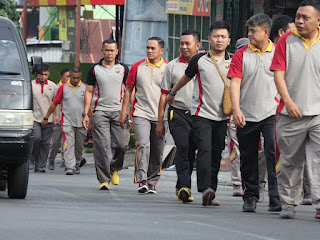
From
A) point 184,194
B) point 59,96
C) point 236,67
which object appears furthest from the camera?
point 59,96

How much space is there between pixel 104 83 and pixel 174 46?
8.87 m

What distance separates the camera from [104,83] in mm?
13297

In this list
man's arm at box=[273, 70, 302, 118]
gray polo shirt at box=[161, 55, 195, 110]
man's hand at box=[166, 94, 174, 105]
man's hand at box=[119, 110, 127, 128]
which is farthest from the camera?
man's hand at box=[119, 110, 127, 128]

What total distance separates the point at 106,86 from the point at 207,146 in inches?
120

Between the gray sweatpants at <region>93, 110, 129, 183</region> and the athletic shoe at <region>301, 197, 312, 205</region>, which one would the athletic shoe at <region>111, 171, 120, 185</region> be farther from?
the athletic shoe at <region>301, 197, 312, 205</region>

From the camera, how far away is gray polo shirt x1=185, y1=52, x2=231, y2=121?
10.6 m

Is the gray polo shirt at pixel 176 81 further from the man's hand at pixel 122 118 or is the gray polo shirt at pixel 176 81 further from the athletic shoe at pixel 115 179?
the athletic shoe at pixel 115 179

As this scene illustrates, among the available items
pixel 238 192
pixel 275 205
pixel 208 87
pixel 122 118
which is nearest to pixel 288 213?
pixel 275 205

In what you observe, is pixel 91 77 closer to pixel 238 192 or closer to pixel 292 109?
pixel 238 192

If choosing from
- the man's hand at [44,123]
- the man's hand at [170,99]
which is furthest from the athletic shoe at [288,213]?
the man's hand at [44,123]

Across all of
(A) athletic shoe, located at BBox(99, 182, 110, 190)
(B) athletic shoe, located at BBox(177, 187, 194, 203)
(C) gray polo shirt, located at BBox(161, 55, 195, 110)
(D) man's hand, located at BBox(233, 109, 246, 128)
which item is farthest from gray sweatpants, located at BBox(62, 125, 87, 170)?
(D) man's hand, located at BBox(233, 109, 246, 128)

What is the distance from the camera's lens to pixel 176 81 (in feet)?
37.9

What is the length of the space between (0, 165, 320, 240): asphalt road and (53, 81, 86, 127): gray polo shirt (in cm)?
532

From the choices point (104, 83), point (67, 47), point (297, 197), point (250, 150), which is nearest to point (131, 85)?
point (104, 83)
